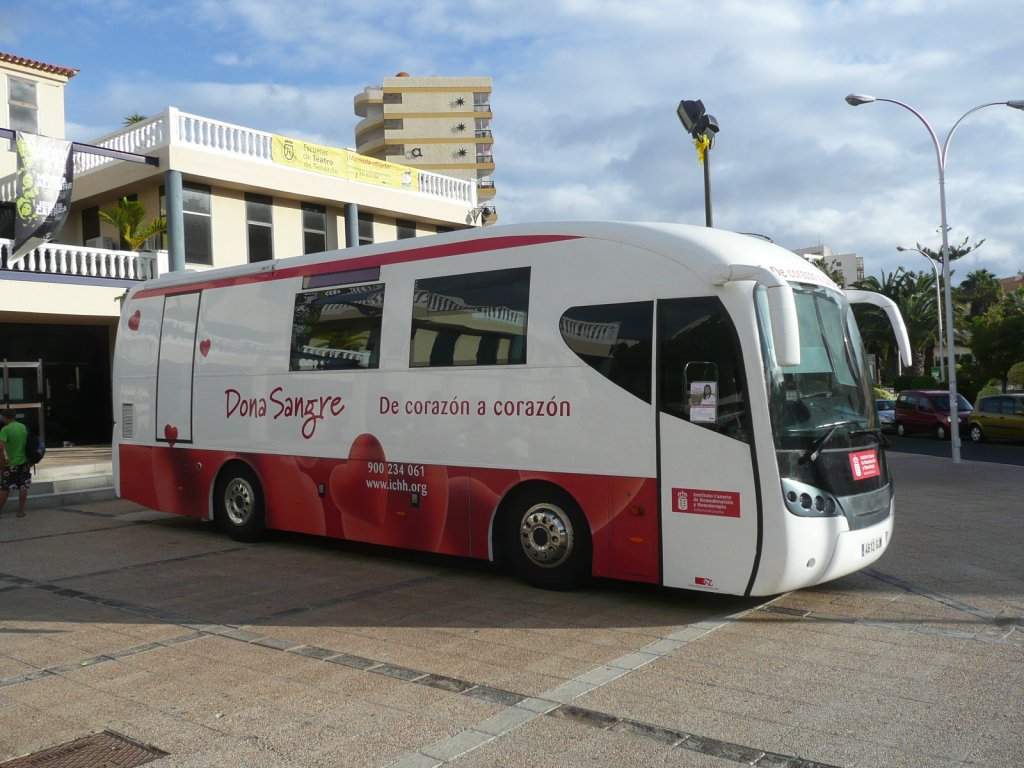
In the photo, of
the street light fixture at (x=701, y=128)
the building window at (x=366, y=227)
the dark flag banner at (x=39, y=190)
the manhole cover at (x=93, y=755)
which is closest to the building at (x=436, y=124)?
the building window at (x=366, y=227)

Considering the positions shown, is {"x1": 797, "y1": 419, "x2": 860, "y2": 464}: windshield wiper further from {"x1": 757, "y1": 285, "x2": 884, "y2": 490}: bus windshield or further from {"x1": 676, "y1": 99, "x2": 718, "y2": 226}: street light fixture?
{"x1": 676, "y1": 99, "x2": 718, "y2": 226}: street light fixture

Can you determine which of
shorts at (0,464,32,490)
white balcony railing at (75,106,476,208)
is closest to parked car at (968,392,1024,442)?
white balcony railing at (75,106,476,208)

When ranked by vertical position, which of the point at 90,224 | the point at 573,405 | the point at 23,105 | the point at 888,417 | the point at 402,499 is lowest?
the point at 888,417

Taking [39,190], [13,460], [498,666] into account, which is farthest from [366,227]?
[498,666]

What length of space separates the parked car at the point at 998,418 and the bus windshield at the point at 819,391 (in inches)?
879

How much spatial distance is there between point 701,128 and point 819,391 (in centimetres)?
768

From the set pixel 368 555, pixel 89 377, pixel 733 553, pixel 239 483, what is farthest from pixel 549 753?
pixel 89 377

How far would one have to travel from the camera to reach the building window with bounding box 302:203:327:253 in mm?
27703

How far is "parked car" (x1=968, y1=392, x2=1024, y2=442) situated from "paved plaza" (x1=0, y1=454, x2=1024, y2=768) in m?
19.6

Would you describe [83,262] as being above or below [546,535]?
above

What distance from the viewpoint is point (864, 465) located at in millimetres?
7754

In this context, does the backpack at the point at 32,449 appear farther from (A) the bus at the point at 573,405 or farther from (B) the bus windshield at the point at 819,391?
(B) the bus windshield at the point at 819,391

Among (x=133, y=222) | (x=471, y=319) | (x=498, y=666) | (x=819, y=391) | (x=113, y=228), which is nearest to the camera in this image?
(x=498, y=666)

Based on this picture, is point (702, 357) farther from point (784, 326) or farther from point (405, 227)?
point (405, 227)
